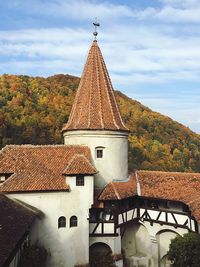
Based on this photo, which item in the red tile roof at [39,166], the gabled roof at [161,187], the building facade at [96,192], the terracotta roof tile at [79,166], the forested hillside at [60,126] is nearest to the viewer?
the red tile roof at [39,166]

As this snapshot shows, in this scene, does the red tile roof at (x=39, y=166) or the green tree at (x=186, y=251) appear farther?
the red tile roof at (x=39, y=166)

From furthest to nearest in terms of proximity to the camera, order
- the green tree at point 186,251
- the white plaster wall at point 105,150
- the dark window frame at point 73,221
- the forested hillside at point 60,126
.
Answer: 1. the forested hillside at point 60,126
2. the white plaster wall at point 105,150
3. the dark window frame at point 73,221
4. the green tree at point 186,251

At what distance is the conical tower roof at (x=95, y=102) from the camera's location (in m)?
26.9

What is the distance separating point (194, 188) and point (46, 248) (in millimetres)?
11172

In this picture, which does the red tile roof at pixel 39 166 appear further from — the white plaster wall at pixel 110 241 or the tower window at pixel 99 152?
the white plaster wall at pixel 110 241

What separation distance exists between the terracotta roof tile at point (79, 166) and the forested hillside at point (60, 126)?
27797 millimetres

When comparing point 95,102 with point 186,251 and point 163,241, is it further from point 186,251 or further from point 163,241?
point 186,251

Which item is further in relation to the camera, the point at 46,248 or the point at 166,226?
the point at 166,226

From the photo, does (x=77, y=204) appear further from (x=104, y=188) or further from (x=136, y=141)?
(x=136, y=141)

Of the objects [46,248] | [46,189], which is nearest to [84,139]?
[46,189]

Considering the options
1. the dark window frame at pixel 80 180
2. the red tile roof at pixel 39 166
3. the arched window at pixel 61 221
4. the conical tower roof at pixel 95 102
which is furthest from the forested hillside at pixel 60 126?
the arched window at pixel 61 221

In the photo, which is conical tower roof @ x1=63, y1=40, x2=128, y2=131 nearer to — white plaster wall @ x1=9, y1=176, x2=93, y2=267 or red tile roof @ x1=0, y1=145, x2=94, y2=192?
red tile roof @ x1=0, y1=145, x2=94, y2=192

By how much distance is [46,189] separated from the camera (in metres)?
23.2

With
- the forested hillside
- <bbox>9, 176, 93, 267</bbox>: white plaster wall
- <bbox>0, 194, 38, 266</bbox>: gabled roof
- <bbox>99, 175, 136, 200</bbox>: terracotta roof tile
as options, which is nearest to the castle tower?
<bbox>99, 175, 136, 200</bbox>: terracotta roof tile
